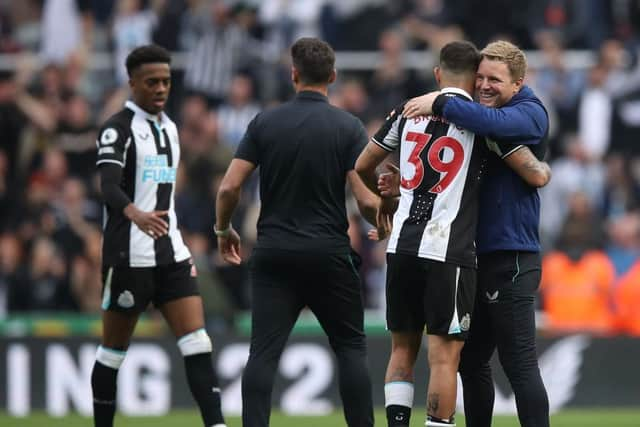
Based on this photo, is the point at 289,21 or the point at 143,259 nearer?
the point at 143,259

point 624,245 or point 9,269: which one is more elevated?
point 624,245

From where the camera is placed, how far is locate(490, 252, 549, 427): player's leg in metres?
8.25

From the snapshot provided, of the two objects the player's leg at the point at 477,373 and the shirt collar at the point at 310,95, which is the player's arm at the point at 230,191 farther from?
the player's leg at the point at 477,373

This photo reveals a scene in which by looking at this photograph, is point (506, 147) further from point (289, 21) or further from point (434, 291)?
point (289, 21)

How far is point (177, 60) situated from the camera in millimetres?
18766

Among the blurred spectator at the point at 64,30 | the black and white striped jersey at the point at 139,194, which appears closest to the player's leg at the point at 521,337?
the black and white striped jersey at the point at 139,194

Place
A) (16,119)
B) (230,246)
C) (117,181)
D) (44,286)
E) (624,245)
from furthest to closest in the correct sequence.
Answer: (16,119)
(44,286)
(624,245)
(117,181)
(230,246)

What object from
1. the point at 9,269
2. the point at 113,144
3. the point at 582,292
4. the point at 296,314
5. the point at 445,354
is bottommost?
the point at 9,269

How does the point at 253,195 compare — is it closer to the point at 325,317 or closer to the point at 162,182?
the point at 162,182

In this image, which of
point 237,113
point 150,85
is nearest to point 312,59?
point 150,85

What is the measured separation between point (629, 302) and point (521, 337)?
23.0ft

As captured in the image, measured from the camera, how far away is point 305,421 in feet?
41.9

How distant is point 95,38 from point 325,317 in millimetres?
11909

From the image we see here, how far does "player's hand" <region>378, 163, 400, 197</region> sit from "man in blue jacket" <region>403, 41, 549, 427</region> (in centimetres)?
52
